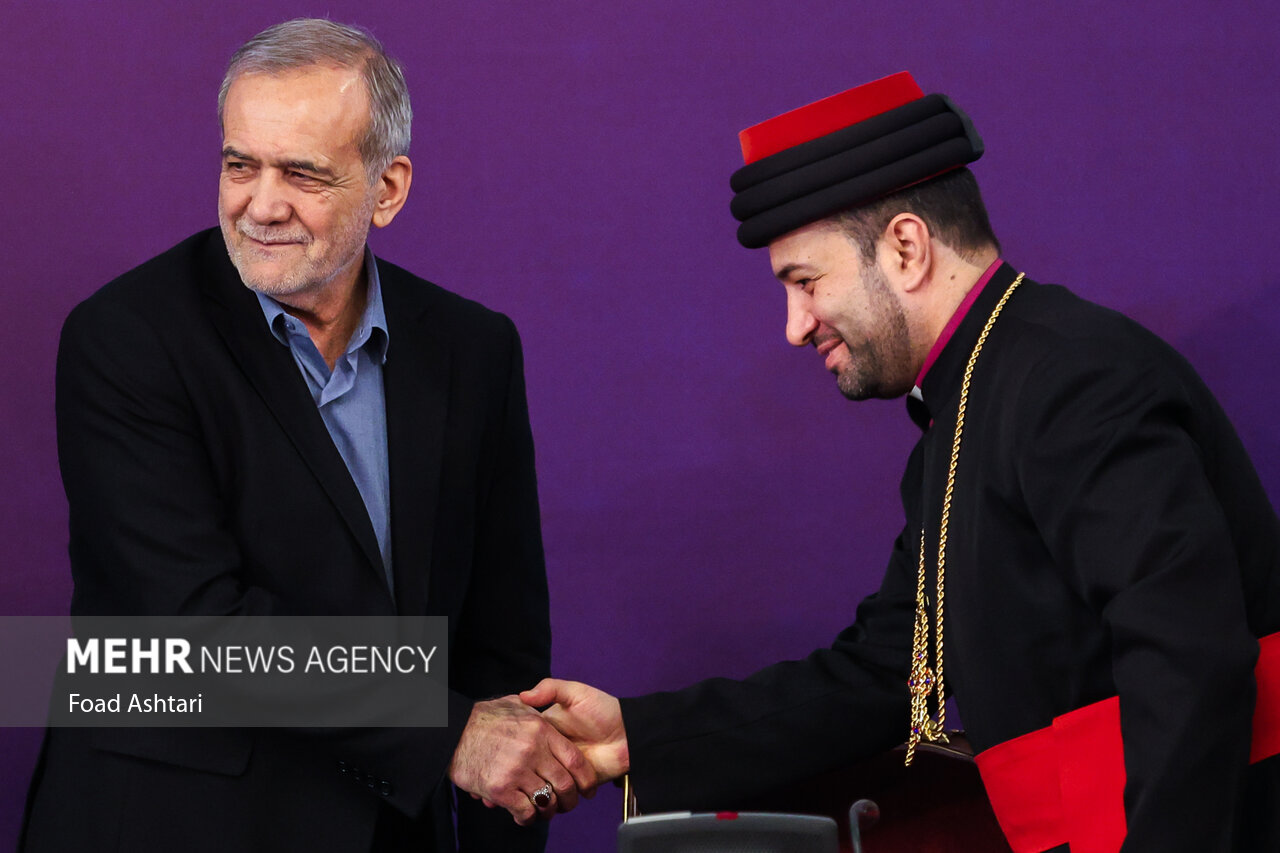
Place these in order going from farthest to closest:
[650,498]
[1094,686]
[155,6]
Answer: [650,498] < [155,6] < [1094,686]

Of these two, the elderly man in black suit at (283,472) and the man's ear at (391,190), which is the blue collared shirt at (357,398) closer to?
the elderly man in black suit at (283,472)

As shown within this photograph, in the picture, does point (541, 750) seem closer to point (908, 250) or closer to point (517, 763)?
point (517, 763)

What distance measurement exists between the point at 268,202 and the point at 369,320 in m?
0.24

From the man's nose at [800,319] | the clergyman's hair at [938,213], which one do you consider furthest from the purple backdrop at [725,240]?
the clergyman's hair at [938,213]

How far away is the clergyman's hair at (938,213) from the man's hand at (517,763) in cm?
85

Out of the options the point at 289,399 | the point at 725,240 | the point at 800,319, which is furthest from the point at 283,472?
the point at 725,240

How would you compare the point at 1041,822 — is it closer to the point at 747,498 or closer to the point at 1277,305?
the point at 747,498

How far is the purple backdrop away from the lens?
2926 mm

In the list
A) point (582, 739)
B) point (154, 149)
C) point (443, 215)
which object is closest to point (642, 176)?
point (443, 215)

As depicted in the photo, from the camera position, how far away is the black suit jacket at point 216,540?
207 centimetres

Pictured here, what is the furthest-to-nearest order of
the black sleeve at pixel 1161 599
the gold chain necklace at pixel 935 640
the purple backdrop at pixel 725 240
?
the purple backdrop at pixel 725 240, the gold chain necklace at pixel 935 640, the black sleeve at pixel 1161 599

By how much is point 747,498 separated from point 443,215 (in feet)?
2.62

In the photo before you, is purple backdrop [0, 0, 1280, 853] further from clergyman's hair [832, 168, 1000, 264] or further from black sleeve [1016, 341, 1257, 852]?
black sleeve [1016, 341, 1257, 852]

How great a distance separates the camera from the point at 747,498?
3018 mm
